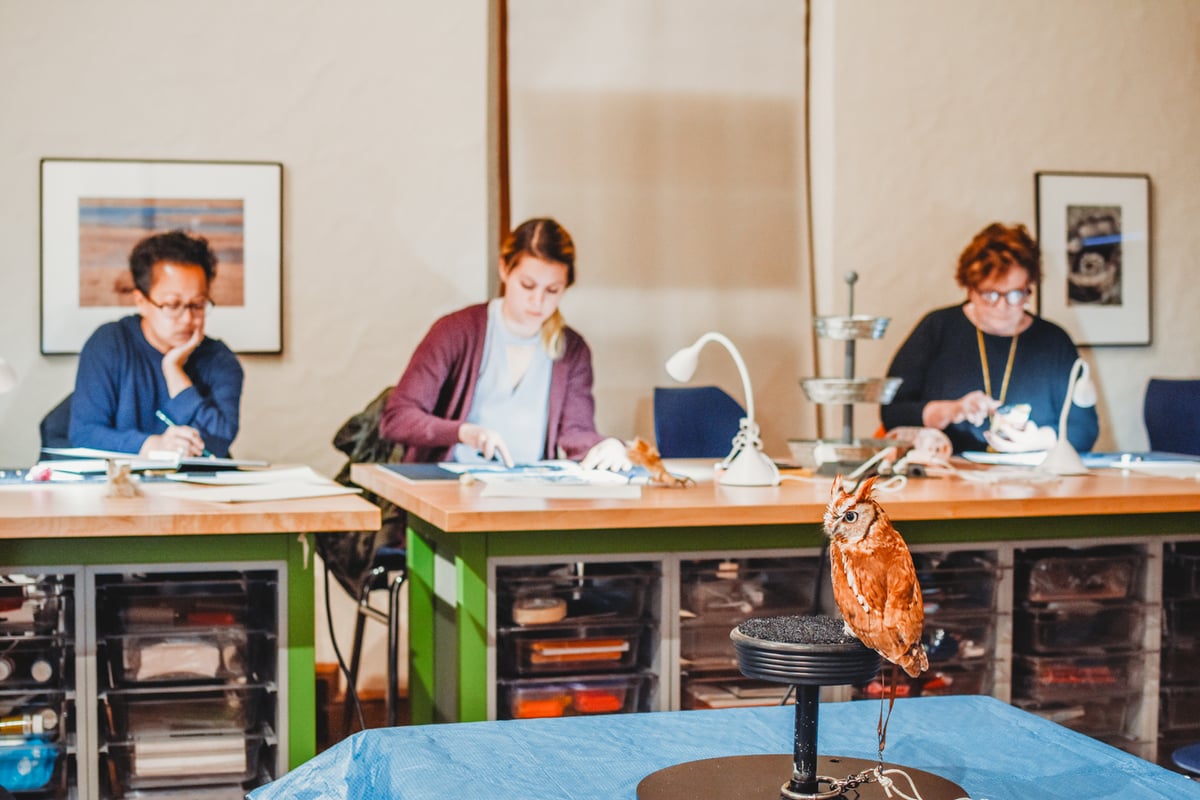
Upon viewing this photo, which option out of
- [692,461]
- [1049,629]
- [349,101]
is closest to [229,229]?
[349,101]

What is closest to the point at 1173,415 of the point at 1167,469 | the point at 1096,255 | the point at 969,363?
the point at 1096,255

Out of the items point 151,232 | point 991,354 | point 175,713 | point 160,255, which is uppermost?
point 151,232

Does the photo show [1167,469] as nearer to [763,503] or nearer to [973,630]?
[973,630]

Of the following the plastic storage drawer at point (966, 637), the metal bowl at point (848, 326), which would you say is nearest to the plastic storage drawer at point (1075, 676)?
the plastic storage drawer at point (966, 637)

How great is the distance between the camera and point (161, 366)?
353cm

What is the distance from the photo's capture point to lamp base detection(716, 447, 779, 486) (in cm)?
283

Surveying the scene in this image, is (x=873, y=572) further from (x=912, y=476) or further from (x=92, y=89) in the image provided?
(x=92, y=89)

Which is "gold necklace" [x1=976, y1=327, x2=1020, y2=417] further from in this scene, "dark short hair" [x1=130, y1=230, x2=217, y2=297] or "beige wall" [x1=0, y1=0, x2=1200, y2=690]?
"dark short hair" [x1=130, y1=230, x2=217, y2=297]

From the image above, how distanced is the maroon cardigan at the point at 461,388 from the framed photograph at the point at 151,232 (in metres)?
0.97

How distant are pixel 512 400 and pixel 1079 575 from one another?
166 centimetres

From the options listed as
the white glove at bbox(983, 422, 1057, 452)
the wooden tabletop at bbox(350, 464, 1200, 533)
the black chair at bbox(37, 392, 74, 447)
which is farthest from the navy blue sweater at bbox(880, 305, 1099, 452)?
the black chair at bbox(37, 392, 74, 447)

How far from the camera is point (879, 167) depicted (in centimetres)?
496

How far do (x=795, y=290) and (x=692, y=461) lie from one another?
1616mm

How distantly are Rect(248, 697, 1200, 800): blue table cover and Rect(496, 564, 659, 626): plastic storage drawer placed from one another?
0.97 m
